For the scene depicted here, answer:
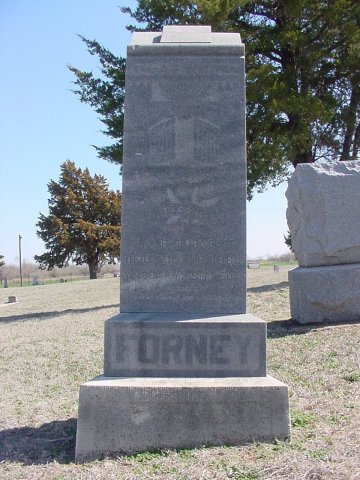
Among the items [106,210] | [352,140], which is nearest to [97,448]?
[352,140]

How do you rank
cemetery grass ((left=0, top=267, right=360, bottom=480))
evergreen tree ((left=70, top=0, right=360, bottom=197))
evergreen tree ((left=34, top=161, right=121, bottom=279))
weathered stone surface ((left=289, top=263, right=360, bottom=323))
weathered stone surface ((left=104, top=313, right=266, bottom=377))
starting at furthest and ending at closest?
evergreen tree ((left=34, top=161, right=121, bottom=279)) < evergreen tree ((left=70, top=0, right=360, bottom=197)) < weathered stone surface ((left=289, top=263, right=360, bottom=323)) < weathered stone surface ((left=104, top=313, right=266, bottom=377)) < cemetery grass ((left=0, top=267, right=360, bottom=480))

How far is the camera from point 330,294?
7.98 m

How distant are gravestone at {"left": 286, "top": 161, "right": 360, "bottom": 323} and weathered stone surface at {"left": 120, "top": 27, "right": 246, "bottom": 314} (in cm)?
402

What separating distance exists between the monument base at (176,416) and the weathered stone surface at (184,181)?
74 centimetres

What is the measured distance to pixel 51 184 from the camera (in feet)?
144

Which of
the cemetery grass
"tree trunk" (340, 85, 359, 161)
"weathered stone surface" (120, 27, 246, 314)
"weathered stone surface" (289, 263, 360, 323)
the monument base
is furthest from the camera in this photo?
"tree trunk" (340, 85, 359, 161)

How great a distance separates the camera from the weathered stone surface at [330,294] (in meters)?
→ 7.97

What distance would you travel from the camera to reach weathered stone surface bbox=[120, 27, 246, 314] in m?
4.29

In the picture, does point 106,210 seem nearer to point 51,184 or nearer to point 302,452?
point 51,184

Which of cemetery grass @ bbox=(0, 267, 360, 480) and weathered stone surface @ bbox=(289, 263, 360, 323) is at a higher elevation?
weathered stone surface @ bbox=(289, 263, 360, 323)

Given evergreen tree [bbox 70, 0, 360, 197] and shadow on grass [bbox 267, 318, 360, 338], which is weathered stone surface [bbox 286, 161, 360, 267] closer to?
shadow on grass [bbox 267, 318, 360, 338]

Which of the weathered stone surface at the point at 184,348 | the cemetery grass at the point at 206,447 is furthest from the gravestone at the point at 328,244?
the weathered stone surface at the point at 184,348

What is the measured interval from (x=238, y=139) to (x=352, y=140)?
1344 cm

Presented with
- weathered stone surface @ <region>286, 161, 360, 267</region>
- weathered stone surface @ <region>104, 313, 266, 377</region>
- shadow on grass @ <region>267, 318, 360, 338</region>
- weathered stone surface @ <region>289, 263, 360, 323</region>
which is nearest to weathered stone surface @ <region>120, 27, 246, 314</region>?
weathered stone surface @ <region>104, 313, 266, 377</region>
